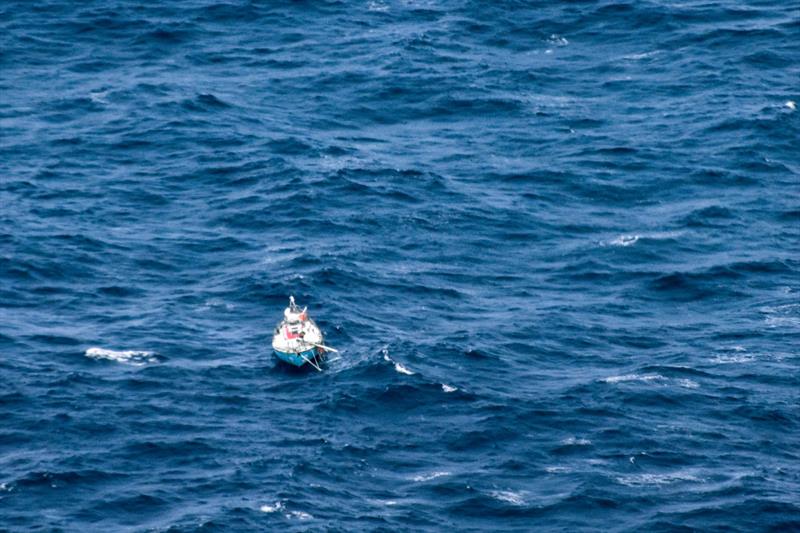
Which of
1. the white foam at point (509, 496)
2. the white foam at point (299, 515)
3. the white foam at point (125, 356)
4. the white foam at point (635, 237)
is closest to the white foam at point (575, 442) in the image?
the white foam at point (509, 496)

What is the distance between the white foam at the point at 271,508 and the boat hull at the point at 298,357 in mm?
23388

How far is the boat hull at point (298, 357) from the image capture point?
170m

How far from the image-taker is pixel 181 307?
184m

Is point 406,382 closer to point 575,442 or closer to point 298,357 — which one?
point 298,357

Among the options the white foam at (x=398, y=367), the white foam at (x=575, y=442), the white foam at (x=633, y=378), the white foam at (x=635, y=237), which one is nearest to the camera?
the white foam at (x=575, y=442)

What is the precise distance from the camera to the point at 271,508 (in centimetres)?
14938

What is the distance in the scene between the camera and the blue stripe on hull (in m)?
170

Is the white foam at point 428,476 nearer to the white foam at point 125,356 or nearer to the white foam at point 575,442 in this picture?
the white foam at point 575,442

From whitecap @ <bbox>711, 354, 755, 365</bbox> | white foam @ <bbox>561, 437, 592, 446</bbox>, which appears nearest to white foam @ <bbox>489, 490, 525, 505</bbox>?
white foam @ <bbox>561, 437, 592, 446</bbox>

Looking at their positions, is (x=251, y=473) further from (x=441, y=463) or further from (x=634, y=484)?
(x=634, y=484)

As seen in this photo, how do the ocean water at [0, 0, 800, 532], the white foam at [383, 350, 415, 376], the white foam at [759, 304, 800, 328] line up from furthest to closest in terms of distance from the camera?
the white foam at [759, 304, 800, 328]
the white foam at [383, 350, 415, 376]
the ocean water at [0, 0, 800, 532]

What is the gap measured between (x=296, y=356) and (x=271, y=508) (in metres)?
24.1

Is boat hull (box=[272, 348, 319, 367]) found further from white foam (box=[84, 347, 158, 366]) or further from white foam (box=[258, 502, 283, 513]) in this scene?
white foam (box=[258, 502, 283, 513])

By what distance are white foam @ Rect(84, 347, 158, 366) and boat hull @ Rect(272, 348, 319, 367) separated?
512 inches
